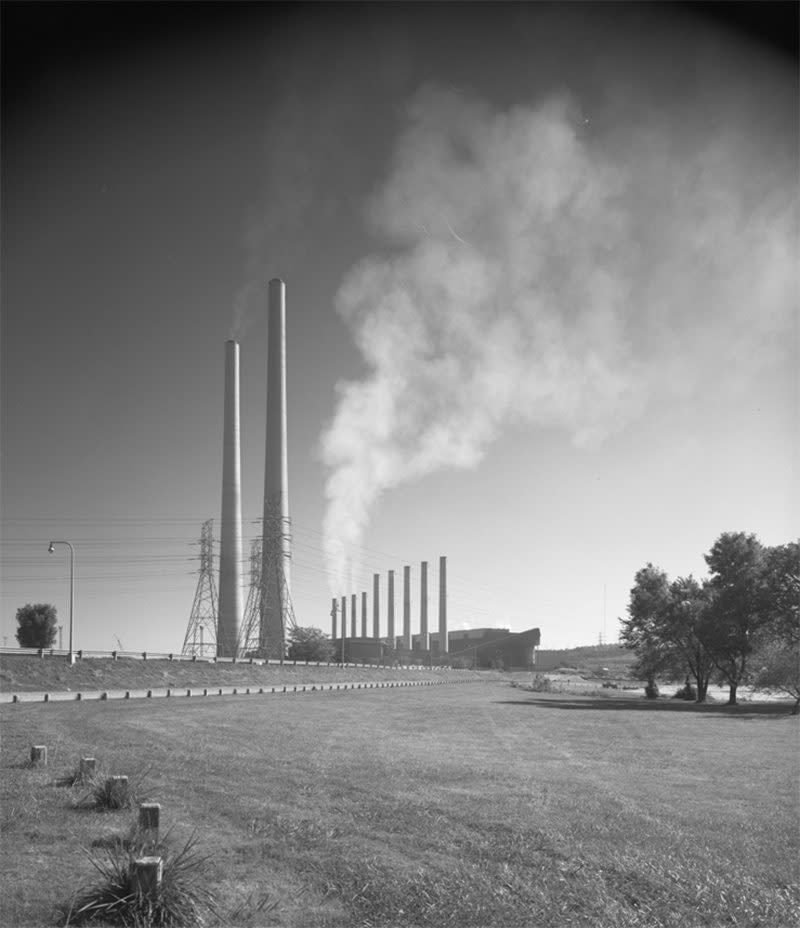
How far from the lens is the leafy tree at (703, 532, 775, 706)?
217 ft

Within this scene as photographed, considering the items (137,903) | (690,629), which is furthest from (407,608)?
(137,903)

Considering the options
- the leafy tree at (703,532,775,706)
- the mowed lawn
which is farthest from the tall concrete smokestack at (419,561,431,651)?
the mowed lawn

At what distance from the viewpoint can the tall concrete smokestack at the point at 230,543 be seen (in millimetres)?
99562

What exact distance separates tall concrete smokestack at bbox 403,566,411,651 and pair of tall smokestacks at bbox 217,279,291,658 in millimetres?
81905

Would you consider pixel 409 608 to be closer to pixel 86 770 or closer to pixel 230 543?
pixel 230 543

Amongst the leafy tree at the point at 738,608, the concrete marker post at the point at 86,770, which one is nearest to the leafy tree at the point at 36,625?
the leafy tree at the point at 738,608

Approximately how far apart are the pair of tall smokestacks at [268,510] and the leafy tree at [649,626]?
4201cm

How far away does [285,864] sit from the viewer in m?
10.7

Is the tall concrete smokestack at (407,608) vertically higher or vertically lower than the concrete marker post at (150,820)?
lower

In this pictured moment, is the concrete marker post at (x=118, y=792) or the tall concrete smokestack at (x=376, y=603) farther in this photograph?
the tall concrete smokestack at (x=376, y=603)

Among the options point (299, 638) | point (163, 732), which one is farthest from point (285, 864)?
point (299, 638)

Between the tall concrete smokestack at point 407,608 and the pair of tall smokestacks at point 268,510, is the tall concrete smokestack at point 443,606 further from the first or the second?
the pair of tall smokestacks at point 268,510

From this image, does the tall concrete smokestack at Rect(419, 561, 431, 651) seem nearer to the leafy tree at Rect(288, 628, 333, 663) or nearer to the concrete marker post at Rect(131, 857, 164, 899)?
the leafy tree at Rect(288, 628, 333, 663)

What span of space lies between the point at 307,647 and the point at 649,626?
48.0 meters
